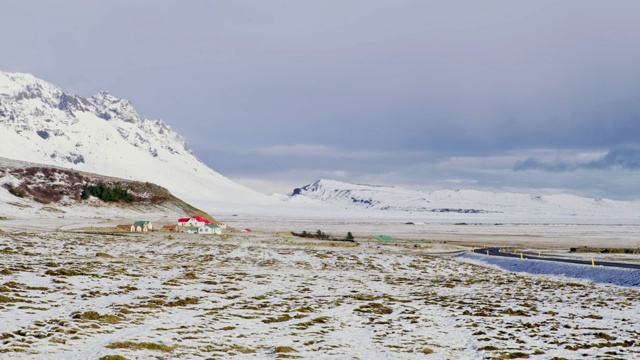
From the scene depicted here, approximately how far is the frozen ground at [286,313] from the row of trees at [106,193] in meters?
110

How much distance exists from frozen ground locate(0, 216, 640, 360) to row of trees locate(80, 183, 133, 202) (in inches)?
4321

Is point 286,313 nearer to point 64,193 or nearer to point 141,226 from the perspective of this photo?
point 141,226

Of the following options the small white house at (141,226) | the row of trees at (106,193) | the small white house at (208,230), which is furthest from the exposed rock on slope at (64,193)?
the small white house at (208,230)

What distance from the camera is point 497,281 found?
144 feet

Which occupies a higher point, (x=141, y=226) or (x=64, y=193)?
(x=64, y=193)

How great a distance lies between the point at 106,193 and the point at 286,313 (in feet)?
459

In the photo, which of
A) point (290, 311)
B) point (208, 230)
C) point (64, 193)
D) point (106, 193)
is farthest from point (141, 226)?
point (290, 311)

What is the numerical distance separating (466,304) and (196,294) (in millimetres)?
15909

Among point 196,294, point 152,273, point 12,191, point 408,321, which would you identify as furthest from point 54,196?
point 408,321

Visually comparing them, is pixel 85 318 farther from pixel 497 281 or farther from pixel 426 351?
pixel 497 281

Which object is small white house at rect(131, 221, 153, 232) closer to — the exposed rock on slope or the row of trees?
the exposed rock on slope

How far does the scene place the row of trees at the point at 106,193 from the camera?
149 meters

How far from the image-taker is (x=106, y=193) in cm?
15100

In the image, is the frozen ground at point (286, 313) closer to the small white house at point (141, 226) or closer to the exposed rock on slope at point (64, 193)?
the small white house at point (141, 226)
